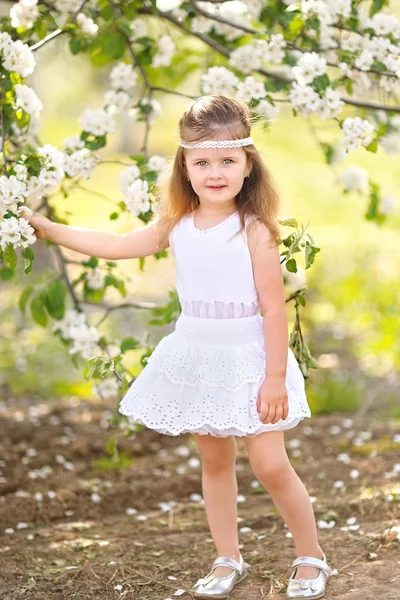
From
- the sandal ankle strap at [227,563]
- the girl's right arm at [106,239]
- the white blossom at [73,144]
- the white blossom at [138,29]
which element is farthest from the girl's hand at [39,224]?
the sandal ankle strap at [227,563]

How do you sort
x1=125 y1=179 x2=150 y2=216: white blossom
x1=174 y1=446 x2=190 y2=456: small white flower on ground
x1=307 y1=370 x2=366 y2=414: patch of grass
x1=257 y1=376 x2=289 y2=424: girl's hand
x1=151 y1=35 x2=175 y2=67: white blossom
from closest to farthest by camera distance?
x1=257 y1=376 x2=289 y2=424: girl's hand
x1=125 y1=179 x2=150 y2=216: white blossom
x1=151 y1=35 x2=175 y2=67: white blossom
x1=174 y1=446 x2=190 y2=456: small white flower on ground
x1=307 y1=370 x2=366 y2=414: patch of grass

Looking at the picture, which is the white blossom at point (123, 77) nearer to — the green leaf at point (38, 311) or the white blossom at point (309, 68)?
the white blossom at point (309, 68)

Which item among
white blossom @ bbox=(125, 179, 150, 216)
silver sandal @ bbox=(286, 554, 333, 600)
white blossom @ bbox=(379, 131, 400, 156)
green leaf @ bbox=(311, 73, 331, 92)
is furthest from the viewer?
white blossom @ bbox=(379, 131, 400, 156)

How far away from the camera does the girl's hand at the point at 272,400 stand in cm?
234

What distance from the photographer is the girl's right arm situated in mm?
2629

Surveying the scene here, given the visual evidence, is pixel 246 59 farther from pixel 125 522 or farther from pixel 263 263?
pixel 125 522

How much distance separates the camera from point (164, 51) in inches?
129

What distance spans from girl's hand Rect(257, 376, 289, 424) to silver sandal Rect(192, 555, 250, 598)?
22.2 inches

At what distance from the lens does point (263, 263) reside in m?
2.38

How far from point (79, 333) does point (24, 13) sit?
3.75 ft

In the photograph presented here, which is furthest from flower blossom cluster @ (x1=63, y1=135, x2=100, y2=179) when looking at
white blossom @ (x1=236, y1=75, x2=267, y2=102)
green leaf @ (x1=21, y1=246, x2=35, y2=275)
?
white blossom @ (x1=236, y1=75, x2=267, y2=102)

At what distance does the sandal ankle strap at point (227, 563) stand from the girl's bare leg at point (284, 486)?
0.21m

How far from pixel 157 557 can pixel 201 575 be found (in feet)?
0.71

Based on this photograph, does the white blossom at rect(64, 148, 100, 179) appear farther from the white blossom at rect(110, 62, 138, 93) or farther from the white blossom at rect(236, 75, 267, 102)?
the white blossom at rect(236, 75, 267, 102)
